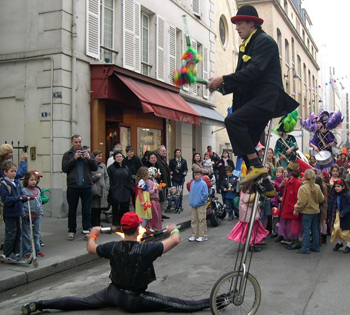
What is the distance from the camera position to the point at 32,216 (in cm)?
719

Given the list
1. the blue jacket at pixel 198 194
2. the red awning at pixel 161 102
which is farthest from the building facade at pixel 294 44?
the blue jacket at pixel 198 194

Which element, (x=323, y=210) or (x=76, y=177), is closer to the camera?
(x=323, y=210)

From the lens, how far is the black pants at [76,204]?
8.66m

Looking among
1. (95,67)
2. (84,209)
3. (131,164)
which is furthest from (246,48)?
(95,67)

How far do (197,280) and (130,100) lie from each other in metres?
8.22

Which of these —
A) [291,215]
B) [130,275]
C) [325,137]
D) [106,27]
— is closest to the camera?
[130,275]

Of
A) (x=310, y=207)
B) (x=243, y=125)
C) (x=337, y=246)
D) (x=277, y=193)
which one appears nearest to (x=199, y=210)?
(x=277, y=193)

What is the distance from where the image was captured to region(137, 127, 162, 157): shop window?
14.7 meters

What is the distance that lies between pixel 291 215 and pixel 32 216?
4943 millimetres

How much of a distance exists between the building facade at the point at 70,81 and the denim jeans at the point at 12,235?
410 centimetres

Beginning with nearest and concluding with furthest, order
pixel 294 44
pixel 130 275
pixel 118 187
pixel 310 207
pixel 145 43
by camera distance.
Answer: pixel 130 275
pixel 310 207
pixel 118 187
pixel 145 43
pixel 294 44

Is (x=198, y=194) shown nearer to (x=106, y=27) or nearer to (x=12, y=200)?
(x=12, y=200)

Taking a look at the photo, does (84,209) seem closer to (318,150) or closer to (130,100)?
(130,100)

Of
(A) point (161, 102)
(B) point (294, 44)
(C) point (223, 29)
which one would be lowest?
(A) point (161, 102)
